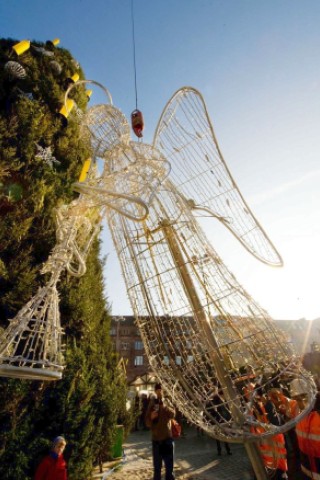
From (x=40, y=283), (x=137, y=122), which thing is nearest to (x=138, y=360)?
(x=40, y=283)

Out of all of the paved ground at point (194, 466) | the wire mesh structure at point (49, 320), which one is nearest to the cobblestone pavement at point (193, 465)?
the paved ground at point (194, 466)

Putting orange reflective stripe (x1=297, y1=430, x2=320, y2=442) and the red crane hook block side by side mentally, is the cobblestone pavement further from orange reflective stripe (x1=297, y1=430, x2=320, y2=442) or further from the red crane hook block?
the red crane hook block

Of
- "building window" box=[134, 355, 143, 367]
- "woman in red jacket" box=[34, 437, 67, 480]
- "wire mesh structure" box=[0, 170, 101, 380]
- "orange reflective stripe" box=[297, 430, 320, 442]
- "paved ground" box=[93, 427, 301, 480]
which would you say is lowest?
"paved ground" box=[93, 427, 301, 480]

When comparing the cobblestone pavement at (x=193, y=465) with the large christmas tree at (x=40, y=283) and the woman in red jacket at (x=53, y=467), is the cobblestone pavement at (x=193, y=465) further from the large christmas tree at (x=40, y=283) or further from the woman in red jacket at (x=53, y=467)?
the woman in red jacket at (x=53, y=467)

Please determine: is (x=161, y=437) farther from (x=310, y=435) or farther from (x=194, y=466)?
(x=194, y=466)

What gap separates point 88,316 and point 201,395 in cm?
316

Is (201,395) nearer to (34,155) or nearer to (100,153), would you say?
(100,153)

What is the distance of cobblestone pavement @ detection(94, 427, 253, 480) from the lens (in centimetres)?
519

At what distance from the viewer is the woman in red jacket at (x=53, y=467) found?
3086mm

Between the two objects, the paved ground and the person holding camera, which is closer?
the person holding camera

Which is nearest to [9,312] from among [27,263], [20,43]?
[27,263]

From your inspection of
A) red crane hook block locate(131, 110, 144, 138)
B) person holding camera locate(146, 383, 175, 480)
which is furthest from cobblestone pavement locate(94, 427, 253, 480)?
red crane hook block locate(131, 110, 144, 138)

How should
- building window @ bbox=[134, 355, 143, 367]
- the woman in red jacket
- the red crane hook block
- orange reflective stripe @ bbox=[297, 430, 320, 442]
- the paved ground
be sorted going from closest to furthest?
1. the woman in red jacket
2. the red crane hook block
3. orange reflective stripe @ bbox=[297, 430, 320, 442]
4. the paved ground
5. building window @ bbox=[134, 355, 143, 367]

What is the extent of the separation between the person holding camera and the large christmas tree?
0.86m
